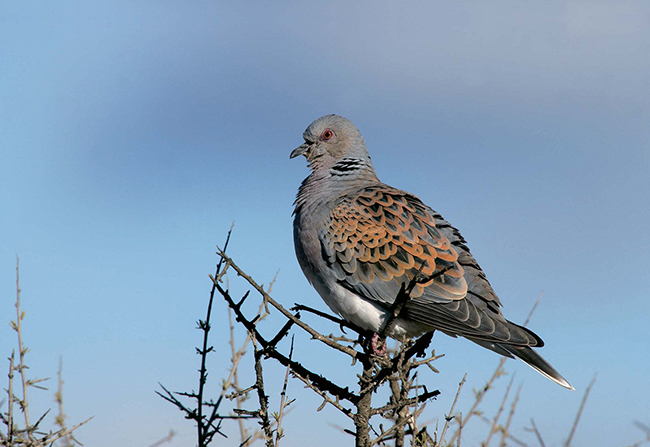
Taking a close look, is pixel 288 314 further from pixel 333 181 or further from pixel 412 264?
pixel 333 181

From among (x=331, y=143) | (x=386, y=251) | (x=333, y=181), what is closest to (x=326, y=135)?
(x=331, y=143)

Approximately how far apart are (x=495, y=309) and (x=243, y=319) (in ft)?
7.51

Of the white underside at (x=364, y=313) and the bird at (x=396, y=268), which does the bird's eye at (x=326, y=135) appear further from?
the white underside at (x=364, y=313)

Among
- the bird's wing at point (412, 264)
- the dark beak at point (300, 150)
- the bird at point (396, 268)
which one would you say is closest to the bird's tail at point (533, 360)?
the bird at point (396, 268)

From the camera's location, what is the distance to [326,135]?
20.8 ft

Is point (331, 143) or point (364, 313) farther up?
point (331, 143)

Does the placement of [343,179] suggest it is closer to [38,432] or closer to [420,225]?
[420,225]

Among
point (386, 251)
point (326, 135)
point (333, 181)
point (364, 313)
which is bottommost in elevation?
point (364, 313)

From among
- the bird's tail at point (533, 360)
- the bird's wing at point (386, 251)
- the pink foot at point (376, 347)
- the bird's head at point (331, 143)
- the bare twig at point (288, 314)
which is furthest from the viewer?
the bird's head at point (331, 143)

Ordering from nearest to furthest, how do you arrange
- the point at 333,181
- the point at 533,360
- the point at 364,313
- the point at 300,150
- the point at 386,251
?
the point at 533,360 → the point at 364,313 → the point at 386,251 → the point at 333,181 → the point at 300,150

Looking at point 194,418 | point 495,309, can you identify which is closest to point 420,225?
point 495,309

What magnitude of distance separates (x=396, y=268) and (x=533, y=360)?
1.27 m

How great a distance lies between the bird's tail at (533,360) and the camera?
457 centimetres

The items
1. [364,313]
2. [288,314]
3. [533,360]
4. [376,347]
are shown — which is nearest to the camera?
[288,314]
